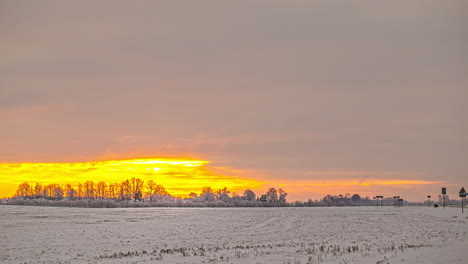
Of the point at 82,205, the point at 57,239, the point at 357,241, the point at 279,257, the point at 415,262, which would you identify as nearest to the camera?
the point at 415,262

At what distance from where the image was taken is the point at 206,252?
30.5 metres

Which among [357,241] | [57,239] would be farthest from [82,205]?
[357,241]

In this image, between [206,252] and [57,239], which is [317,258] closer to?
[206,252]

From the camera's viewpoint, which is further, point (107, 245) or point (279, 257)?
point (107, 245)

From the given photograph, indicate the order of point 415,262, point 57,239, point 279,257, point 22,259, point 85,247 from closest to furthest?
point 415,262, point 279,257, point 22,259, point 85,247, point 57,239

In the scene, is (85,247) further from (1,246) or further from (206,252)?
(206,252)

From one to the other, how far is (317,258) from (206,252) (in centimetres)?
764

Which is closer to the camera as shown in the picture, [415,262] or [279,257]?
[415,262]

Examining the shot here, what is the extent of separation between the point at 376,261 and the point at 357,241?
1318 centimetres

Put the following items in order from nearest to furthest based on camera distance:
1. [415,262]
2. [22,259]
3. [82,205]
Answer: [415,262] → [22,259] → [82,205]

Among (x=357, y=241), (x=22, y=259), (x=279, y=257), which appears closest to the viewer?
(x=279, y=257)

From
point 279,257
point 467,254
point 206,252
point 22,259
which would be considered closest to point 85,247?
point 22,259

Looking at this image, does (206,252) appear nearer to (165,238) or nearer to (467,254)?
(165,238)

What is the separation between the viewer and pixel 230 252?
3022 centimetres
